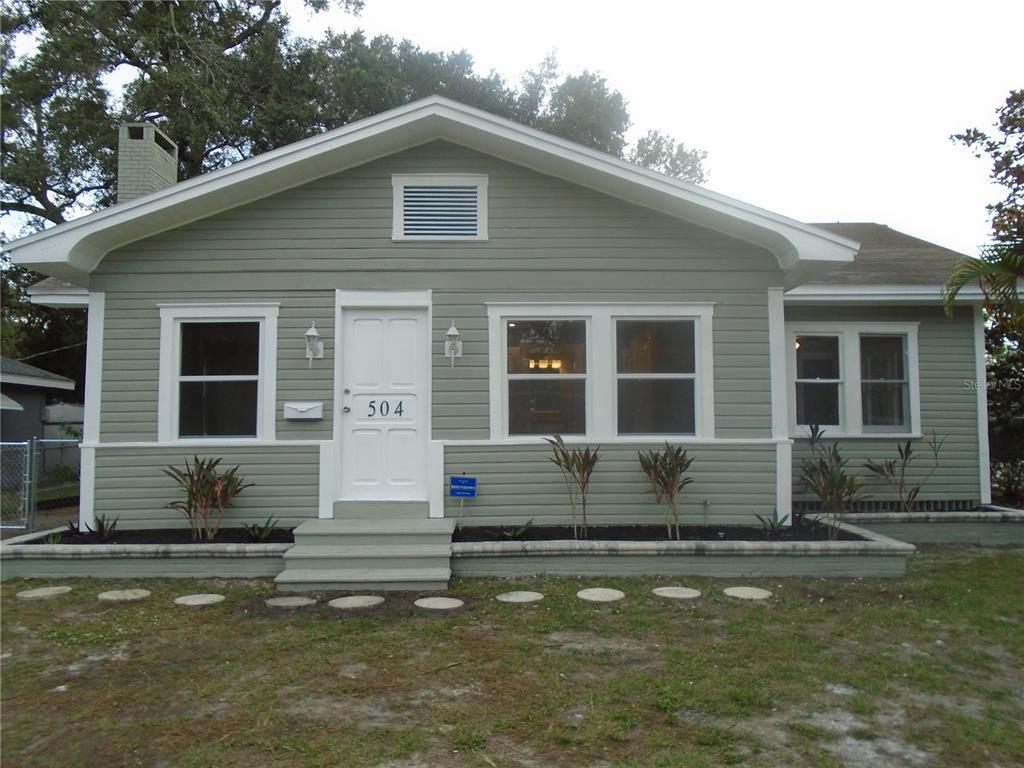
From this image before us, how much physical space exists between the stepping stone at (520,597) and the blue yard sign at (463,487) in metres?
1.55

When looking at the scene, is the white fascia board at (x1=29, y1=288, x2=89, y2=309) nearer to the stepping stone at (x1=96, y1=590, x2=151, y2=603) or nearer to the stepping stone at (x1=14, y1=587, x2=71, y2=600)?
the stepping stone at (x1=14, y1=587, x2=71, y2=600)

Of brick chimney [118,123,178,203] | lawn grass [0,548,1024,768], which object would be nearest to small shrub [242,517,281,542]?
lawn grass [0,548,1024,768]

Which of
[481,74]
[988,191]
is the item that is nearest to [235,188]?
[988,191]

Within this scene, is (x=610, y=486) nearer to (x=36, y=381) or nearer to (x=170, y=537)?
(x=170, y=537)

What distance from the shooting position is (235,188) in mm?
6918

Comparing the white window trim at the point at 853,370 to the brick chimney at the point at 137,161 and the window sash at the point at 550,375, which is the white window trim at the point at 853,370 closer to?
the window sash at the point at 550,375

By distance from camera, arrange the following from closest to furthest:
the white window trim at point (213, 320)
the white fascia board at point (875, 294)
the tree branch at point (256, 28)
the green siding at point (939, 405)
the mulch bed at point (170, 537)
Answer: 1. the mulch bed at point (170, 537)
2. the white window trim at point (213, 320)
3. the white fascia board at point (875, 294)
4. the green siding at point (939, 405)
5. the tree branch at point (256, 28)

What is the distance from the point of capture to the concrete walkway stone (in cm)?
534

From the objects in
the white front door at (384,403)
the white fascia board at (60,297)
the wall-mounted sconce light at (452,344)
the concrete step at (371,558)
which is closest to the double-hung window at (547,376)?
the wall-mounted sconce light at (452,344)

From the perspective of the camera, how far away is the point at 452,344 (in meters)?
7.02

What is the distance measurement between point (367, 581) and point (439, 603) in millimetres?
776

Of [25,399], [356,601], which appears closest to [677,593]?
[356,601]

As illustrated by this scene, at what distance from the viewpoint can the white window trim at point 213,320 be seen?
7.07 m

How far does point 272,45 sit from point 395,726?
61.5ft
